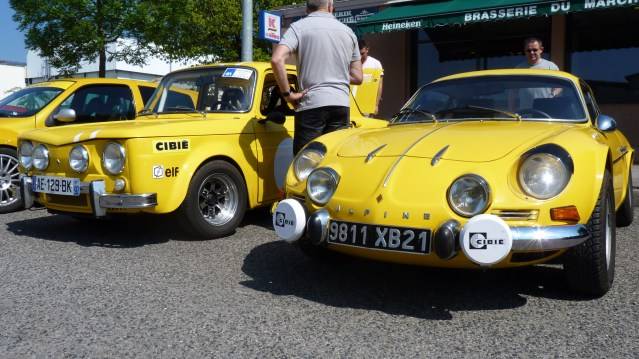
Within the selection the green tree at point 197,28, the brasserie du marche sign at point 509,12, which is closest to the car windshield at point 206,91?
the brasserie du marche sign at point 509,12

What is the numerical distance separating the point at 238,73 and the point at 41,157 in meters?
1.76

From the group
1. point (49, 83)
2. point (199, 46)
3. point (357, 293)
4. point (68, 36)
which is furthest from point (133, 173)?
point (199, 46)

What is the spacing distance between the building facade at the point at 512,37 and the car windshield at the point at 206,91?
5669mm

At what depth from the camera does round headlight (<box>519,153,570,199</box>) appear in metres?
2.77

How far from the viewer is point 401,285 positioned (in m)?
3.39

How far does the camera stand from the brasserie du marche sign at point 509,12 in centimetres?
850

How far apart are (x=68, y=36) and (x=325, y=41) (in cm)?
1160

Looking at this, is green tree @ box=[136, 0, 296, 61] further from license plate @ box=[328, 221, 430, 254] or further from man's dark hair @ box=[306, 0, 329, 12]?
license plate @ box=[328, 221, 430, 254]

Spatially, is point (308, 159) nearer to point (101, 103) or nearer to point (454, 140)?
point (454, 140)

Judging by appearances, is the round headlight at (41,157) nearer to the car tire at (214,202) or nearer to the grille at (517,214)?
the car tire at (214,202)

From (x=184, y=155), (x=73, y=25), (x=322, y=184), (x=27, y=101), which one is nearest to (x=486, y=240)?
(x=322, y=184)

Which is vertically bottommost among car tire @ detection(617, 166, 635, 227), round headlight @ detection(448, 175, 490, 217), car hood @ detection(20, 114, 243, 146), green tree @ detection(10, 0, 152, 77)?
car tire @ detection(617, 166, 635, 227)

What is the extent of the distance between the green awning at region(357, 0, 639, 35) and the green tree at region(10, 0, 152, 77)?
6700 millimetres

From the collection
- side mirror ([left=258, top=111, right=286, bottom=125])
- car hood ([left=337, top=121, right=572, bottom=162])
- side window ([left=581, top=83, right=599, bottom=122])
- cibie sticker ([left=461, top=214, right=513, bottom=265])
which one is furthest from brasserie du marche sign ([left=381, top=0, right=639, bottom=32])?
cibie sticker ([left=461, top=214, right=513, bottom=265])
